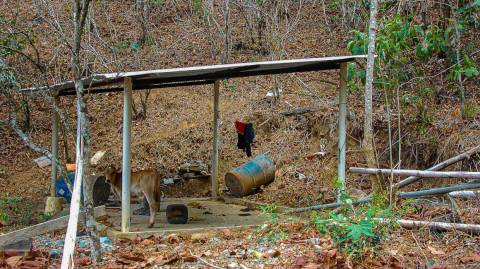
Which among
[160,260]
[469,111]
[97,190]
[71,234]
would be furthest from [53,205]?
[469,111]

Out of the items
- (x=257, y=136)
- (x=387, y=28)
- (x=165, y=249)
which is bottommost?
(x=165, y=249)

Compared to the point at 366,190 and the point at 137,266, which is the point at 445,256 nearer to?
the point at 137,266

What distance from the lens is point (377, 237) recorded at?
4637 millimetres

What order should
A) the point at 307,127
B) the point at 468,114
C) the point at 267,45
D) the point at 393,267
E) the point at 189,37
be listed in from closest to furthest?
the point at 393,267 → the point at 468,114 → the point at 307,127 → the point at 267,45 → the point at 189,37

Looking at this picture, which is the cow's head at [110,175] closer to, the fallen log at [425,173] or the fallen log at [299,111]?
the fallen log at [425,173]

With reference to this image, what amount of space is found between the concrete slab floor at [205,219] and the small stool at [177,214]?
9cm

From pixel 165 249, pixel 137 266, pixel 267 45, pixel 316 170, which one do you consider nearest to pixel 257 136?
pixel 316 170

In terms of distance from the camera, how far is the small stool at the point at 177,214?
7344mm

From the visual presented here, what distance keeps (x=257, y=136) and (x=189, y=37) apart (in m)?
7.71

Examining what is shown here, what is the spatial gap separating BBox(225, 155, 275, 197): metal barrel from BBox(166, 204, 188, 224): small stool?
249 cm

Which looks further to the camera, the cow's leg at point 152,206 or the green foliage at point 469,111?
the green foliage at point 469,111

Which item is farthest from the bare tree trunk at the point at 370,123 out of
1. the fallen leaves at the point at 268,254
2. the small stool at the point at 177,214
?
the small stool at the point at 177,214

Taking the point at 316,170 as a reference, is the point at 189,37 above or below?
above

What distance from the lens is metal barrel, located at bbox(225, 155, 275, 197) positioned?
969 centimetres
